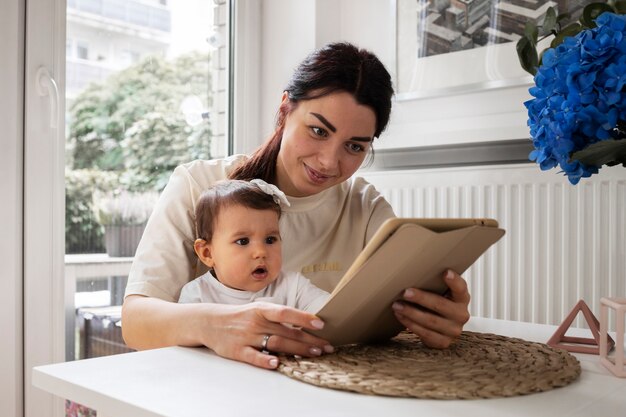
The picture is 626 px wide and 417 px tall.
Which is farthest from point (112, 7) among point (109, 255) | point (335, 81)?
point (335, 81)

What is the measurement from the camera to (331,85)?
4.82 ft

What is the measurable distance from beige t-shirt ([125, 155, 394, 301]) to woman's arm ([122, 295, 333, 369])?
0.83ft

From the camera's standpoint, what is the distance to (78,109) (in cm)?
209

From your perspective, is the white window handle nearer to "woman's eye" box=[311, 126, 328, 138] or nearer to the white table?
"woman's eye" box=[311, 126, 328, 138]

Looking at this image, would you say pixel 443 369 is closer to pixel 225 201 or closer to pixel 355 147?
pixel 225 201

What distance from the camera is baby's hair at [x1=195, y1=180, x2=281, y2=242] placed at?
131 cm

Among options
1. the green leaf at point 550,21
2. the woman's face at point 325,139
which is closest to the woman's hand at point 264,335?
A: the woman's face at point 325,139

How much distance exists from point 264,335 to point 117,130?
1.48 metres

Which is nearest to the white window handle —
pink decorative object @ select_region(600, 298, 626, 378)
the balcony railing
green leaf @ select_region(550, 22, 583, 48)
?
the balcony railing

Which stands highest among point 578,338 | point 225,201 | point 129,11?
point 129,11

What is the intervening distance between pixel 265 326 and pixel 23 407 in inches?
51.4

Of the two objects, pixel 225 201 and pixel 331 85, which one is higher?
pixel 331 85

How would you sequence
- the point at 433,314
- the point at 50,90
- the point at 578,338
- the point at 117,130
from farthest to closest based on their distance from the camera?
the point at 117,130 → the point at 50,90 → the point at 578,338 → the point at 433,314

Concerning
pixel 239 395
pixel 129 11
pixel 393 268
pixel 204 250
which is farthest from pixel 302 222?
pixel 129 11
